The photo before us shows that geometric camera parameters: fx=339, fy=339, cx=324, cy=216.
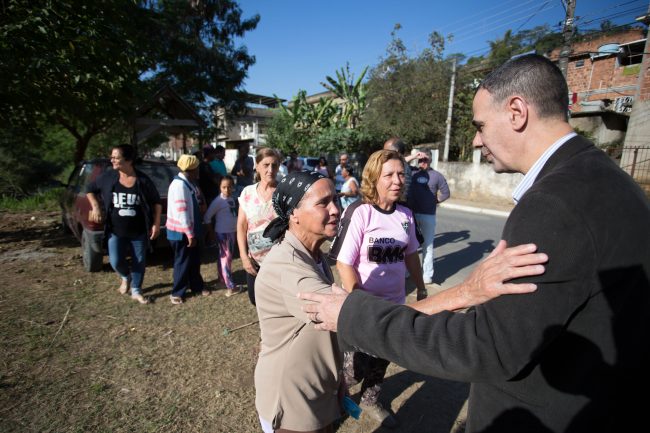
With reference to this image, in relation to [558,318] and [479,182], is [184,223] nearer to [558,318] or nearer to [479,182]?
[558,318]

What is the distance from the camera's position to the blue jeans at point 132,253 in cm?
450

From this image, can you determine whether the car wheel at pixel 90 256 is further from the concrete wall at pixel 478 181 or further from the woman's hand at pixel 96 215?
the concrete wall at pixel 478 181

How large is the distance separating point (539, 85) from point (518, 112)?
0.33 ft

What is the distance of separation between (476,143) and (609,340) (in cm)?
84

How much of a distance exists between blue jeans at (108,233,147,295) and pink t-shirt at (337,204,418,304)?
10.7 feet

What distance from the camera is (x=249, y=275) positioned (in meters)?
3.60

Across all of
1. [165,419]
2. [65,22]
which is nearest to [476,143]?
[165,419]

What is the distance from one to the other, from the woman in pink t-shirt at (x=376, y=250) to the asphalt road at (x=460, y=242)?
9.91 ft

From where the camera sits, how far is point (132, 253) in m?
4.66

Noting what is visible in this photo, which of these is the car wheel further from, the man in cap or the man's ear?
the man's ear

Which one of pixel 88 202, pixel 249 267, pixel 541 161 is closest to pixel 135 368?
pixel 249 267

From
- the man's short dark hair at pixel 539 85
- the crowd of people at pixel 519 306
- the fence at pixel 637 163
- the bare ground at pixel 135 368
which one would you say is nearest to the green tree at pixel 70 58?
the bare ground at pixel 135 368

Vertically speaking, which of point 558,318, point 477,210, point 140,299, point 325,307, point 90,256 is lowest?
point 140,299

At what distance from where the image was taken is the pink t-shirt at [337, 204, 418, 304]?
264cm
